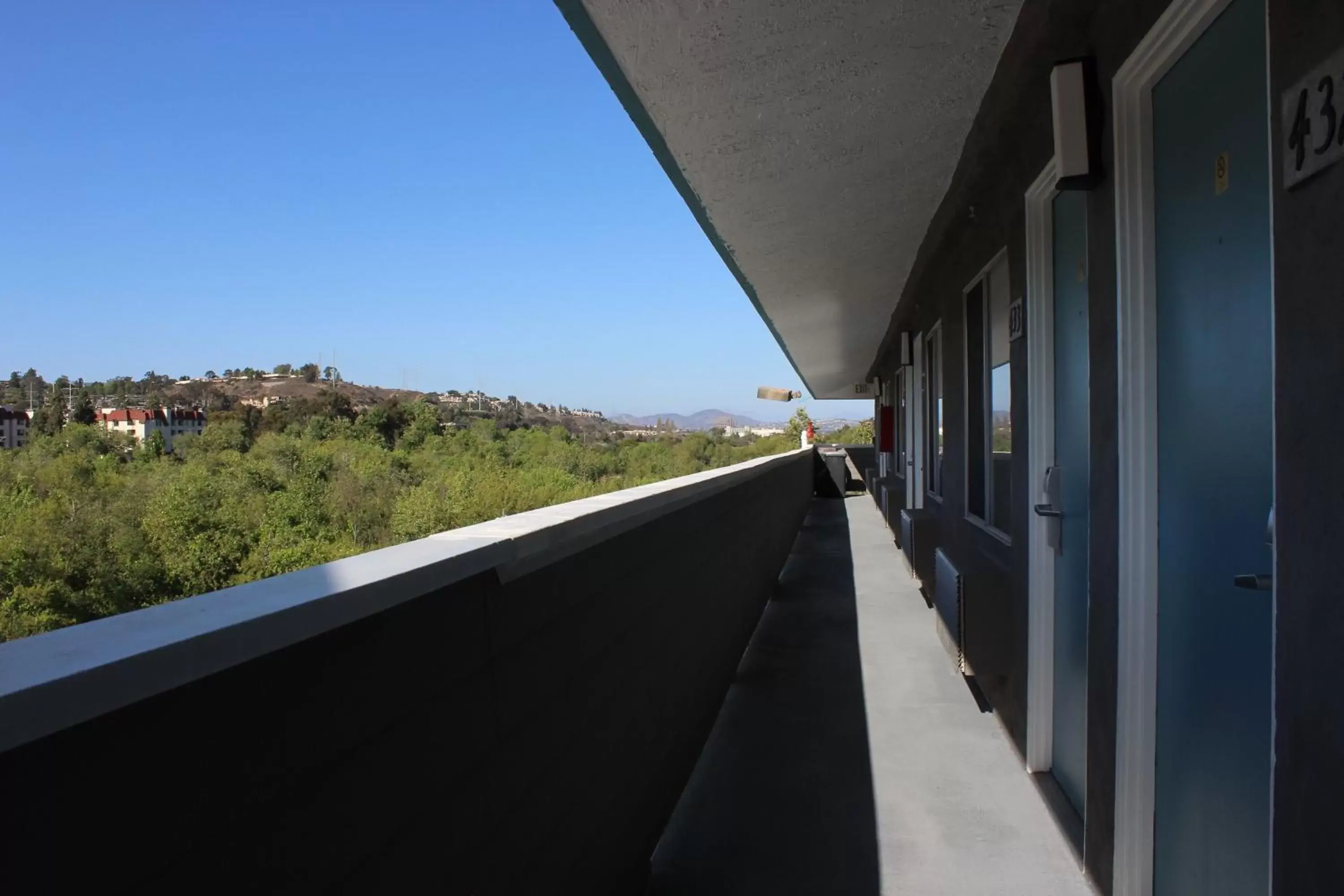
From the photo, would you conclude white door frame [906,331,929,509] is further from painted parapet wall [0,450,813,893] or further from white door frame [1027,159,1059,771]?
painted parapet wall [0,450,813,893]

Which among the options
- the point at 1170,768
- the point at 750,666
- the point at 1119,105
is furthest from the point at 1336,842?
the point at 750,666

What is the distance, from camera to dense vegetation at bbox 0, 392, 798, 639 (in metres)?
33.6

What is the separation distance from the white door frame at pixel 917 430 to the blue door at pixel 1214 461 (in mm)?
5355

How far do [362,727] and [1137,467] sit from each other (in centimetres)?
186

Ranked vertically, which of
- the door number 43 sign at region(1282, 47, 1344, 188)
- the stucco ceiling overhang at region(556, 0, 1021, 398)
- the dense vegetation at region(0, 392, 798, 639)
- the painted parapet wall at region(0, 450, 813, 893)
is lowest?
the dense vegetation at region(0, 392, 798, 639)

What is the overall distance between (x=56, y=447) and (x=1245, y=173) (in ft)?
194

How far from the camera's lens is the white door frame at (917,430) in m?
7.72

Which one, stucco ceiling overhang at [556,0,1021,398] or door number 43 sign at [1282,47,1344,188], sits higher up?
stucco ceiling overhang at [556,0,1021,398]

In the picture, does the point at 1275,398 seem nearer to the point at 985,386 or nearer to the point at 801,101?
the point at 801,101

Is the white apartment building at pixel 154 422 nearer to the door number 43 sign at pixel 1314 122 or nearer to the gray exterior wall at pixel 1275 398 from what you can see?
the gray exterior wall at pixel 1275 398

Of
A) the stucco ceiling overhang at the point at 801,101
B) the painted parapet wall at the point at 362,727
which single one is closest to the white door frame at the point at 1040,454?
the stucco ceiling overhang at the point at 801,101

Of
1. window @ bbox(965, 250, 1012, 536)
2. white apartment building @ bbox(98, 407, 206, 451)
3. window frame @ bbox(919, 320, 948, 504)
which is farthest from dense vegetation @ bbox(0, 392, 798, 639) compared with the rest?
window @ bbox(965, 250, 1012, 536)

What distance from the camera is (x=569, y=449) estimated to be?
6619cm

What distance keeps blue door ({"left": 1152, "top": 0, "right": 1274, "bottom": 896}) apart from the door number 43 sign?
259 millimetres
